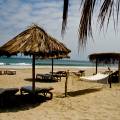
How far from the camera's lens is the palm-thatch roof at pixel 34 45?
7.99 meters

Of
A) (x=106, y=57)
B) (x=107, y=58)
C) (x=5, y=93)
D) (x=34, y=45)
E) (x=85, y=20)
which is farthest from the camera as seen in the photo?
(x=107, y=58)

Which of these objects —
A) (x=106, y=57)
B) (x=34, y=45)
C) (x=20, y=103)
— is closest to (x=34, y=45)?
(x=34, y=45)

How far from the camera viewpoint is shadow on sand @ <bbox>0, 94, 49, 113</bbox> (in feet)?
24.7

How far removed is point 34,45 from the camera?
8.19 m

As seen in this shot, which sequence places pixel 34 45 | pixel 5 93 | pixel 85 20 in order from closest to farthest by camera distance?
pixel 85 20 → pixel 5 93 → pixel 34 45

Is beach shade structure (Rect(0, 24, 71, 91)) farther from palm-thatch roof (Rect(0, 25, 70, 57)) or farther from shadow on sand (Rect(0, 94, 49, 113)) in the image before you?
shadow on sand (Rect(0, 94, 49, 113))

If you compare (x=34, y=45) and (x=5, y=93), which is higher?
(x=34, y=45)

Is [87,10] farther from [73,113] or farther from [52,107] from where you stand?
[52,107]

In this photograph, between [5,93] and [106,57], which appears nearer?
[5,93]

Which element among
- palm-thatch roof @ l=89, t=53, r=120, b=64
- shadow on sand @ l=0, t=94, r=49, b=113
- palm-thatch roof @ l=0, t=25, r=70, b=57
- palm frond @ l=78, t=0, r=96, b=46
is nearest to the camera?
palm frond @ l=78, t=0, r=96, b=46

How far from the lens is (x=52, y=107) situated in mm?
7723

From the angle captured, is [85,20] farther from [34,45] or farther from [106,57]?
[106,57]

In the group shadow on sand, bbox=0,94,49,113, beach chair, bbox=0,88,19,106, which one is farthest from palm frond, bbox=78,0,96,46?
beach chair, bbox=0,88,19,106

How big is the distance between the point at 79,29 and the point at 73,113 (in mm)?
6071
